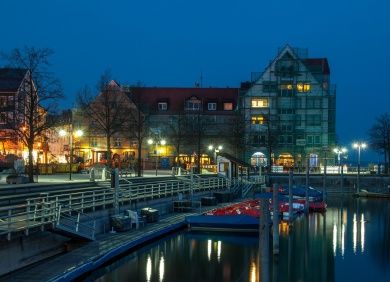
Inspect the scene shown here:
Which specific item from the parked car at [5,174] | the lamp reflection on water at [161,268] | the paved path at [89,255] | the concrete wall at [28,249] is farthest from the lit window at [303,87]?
the concrete wall at [28,249]

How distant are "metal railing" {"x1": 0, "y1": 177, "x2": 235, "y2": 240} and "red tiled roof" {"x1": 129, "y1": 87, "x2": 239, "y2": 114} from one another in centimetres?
4153

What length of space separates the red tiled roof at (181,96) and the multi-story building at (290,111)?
614cm

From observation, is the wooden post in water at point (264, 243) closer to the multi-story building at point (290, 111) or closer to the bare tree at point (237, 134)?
the bare tree at point (237, 134)

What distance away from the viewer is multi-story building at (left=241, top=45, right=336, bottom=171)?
10700 cm

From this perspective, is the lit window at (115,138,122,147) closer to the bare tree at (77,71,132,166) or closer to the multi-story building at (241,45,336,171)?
the bare tree at (77,71,132,166)

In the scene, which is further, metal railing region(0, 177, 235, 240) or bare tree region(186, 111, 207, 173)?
bare tree region(186, 111, 207, 173)

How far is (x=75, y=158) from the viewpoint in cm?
8850

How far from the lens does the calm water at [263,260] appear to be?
99.0 ft

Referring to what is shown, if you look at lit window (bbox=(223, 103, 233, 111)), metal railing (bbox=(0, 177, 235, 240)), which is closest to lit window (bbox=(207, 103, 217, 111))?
lit window (bbox=(223, 103, 233, 111))

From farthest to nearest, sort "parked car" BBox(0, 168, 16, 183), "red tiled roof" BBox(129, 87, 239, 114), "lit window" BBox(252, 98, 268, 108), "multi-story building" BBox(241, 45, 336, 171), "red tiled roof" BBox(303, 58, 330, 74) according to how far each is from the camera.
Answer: "red tiled roof" BBox(129, 87, 239, 114) < "red tiled roof" BBox(303, 58, 330, 74) < "lit window" BBox(252, 98, 268, 108) < "multi-story building" BBox(241, 45, 336, 171) < "parked car" BBox(0, 168, 16, 183)

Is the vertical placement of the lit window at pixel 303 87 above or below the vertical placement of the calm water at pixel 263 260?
above

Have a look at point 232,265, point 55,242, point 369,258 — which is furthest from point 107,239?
point 369,258

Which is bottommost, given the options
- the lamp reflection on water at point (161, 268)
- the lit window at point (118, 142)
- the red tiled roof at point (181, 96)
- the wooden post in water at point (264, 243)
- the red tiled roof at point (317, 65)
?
the lamp reflection on water at point (161, 268)

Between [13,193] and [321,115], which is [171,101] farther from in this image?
[13,193]
